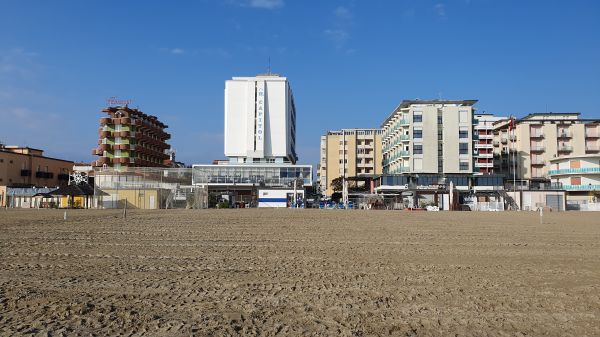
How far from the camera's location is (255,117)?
101 m

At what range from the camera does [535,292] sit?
26.8 feet

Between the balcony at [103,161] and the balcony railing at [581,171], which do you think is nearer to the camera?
the balcony railing at [581,171]

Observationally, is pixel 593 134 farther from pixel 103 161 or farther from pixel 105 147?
pixel 103 161

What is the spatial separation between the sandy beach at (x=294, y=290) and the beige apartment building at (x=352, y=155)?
101191mm

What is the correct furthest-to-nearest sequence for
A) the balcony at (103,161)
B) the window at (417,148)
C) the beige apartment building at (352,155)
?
the beige apartment building at (352,155), the balcony at (103,161), the window at (417,148)

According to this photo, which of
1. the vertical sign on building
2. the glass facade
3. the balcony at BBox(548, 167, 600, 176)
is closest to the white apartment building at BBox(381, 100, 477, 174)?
the balcony at BBox(548, 167, 600, 176)

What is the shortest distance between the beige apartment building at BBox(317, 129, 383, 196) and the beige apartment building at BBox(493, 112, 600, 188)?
105ft

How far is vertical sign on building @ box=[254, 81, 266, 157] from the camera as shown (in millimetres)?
99750

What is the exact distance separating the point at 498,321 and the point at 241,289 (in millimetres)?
4067

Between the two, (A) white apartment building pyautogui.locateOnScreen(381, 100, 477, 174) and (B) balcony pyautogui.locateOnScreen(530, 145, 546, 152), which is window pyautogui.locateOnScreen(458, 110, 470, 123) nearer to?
(A) white apartment building pyautogui.locateOnScreen(381, 100, 477, 174)

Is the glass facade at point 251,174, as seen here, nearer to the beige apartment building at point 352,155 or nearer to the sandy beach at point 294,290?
the beige apartment building at point 352,155

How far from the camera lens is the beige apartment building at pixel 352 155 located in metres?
116

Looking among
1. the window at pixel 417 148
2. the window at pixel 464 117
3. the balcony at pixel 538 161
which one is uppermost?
the window at pixel 464 117

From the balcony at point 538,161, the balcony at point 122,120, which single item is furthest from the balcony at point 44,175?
the balcony at point 538,161
